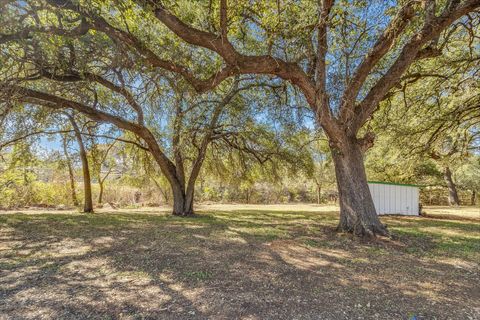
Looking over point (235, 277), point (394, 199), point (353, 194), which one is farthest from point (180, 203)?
point (394, 199)

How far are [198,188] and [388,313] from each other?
755 inches

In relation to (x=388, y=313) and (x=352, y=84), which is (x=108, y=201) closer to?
(x=352, y=84)

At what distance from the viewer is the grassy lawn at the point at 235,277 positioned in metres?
2.31

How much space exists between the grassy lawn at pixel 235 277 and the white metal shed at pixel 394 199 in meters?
6.06

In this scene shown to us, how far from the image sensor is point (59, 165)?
10023 millimetres

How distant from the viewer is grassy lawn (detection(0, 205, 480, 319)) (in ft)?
7.59

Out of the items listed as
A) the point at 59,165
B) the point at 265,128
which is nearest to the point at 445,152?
the point at 265,128

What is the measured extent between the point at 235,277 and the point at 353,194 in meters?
3.44

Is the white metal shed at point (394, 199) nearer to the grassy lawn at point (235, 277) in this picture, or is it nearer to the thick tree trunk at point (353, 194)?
the grassy lawn at point (235, 277)

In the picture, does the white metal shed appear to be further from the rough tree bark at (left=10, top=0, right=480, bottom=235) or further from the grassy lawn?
the rough tree bark at (left=10, top=0, right=480, bottom=235)

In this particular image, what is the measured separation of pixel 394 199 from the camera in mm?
11367

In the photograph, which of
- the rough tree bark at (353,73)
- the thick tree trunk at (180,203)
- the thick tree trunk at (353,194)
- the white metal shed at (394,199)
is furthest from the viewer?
the white metal shed at (394,199)

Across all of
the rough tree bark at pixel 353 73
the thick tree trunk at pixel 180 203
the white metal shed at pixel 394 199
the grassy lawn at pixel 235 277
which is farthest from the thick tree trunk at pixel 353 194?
A: the white metal shed at pixel 394 199

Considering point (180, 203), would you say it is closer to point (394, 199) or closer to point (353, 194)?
point (353, 194)
